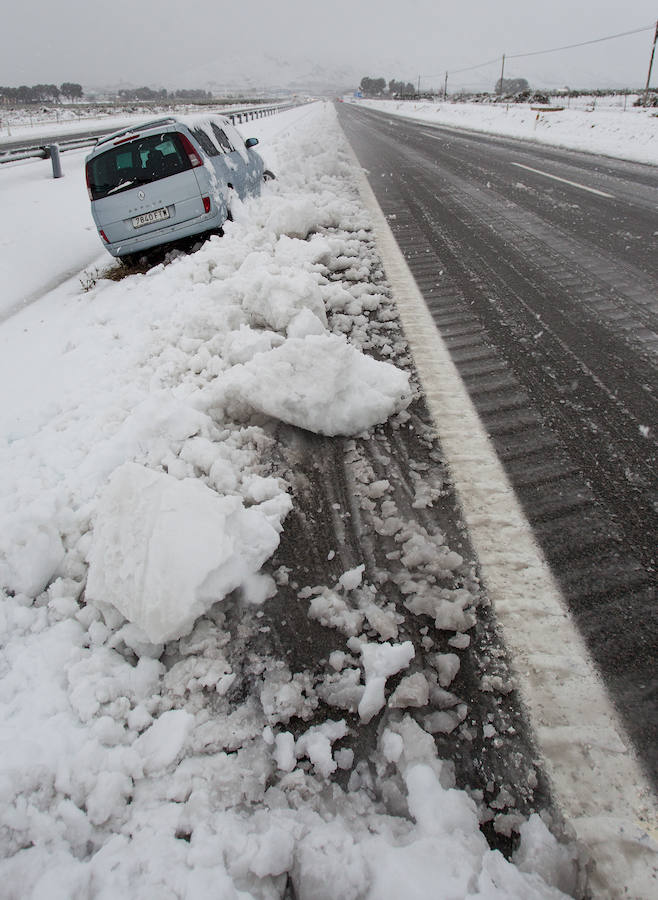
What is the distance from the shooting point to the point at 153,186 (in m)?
6.27

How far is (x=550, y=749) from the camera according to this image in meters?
1.36

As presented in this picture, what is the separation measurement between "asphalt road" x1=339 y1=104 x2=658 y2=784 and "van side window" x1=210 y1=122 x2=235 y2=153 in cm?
258

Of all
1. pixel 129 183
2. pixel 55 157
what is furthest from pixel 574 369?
pixel 55 157

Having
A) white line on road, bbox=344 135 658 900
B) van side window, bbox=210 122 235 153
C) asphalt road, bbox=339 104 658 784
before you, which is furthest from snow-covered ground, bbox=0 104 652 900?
van side window, bbox=210 122 235 153

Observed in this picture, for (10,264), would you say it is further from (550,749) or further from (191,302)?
(550,749)

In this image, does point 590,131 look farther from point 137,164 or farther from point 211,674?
point 211,674

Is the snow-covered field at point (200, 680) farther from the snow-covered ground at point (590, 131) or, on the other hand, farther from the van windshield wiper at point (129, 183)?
the snow-covered ground at point (590, 131)

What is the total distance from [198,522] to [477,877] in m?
1.30

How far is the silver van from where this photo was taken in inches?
244

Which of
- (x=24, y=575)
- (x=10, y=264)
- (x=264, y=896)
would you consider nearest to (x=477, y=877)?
(x=264, y=896)

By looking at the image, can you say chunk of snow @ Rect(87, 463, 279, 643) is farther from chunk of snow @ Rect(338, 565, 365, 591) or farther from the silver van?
the silver van

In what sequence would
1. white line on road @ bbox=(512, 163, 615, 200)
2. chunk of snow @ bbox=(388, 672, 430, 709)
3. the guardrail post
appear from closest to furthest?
1. chunk of snow @ bbox=(388, 672, 430, 709)
2. white line on road @ bbox=(512, 163, 615, 200)
3. the guardrail post

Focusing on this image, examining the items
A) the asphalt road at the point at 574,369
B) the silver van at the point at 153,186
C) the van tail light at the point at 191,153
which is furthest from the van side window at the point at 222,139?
the asphalt road at the point at 574,369

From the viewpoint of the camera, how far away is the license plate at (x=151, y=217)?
6363mm
